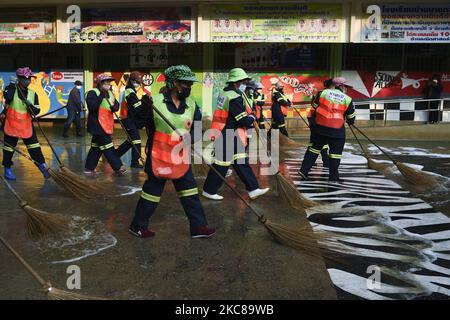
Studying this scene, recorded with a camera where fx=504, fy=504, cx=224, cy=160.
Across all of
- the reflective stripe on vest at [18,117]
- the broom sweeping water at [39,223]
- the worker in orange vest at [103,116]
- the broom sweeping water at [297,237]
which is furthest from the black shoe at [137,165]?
the broom sweeping water at [297,237]

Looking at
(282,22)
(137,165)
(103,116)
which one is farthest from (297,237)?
(282,22)

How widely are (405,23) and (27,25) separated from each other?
10795mm

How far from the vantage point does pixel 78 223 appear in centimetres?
512

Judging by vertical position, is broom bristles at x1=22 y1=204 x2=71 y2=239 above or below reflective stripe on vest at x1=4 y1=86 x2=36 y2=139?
below

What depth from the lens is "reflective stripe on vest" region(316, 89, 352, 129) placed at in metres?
7.07

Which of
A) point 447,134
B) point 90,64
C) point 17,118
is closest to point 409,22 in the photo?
point 447,134

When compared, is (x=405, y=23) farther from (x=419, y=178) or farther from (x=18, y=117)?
(x=18, y=117)

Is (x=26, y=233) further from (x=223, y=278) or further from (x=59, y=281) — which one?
(x=223, y=278)

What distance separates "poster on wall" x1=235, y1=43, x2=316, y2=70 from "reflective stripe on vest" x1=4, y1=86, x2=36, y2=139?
8.63 metres

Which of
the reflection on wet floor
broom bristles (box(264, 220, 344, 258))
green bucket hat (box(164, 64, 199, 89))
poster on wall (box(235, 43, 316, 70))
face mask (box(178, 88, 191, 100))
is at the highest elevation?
poster on wall (box(235, 43, 316, 70))

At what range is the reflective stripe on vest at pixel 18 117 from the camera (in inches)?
276

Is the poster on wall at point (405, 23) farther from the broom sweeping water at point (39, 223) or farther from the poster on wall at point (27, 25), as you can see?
the broom sweeping water at point (39, 223)

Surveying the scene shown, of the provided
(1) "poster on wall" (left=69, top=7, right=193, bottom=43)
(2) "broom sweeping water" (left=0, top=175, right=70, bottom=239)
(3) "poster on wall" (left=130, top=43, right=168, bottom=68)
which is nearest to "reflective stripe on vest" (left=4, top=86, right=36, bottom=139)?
(2) "broom sweeping water" (left=0, top=175, right=70, bottom=239)

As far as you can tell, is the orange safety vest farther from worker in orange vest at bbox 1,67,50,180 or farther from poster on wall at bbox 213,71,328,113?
poster on wall at bbox 213,71,328,113
